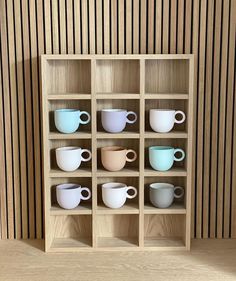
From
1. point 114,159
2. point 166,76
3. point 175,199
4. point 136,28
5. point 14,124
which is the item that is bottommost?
point 175,199

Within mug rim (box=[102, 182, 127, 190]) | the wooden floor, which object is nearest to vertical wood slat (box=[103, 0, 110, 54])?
mug rim (box=[102, 182, 127, 190])

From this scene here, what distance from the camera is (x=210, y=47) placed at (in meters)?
1.55

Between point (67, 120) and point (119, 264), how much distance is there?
458 millimetres

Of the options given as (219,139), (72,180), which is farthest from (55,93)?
(219,139)

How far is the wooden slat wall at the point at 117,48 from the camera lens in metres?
1.53

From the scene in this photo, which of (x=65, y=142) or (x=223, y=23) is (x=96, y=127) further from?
(x=223, y=23)

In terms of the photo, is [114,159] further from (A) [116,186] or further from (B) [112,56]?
(B) [112,56]

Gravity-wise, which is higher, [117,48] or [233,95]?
[117,48]

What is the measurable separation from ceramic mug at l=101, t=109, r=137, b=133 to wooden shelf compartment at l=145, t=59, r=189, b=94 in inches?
5.8

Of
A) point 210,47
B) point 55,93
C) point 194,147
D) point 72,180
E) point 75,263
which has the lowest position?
point 75,263

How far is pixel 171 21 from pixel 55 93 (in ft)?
1.43

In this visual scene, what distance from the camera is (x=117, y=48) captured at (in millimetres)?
1548

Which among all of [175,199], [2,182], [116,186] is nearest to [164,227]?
[175,199]

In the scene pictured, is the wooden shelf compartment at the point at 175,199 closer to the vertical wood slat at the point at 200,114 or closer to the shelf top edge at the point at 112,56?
the vertical wood slat at the point at 200,114
